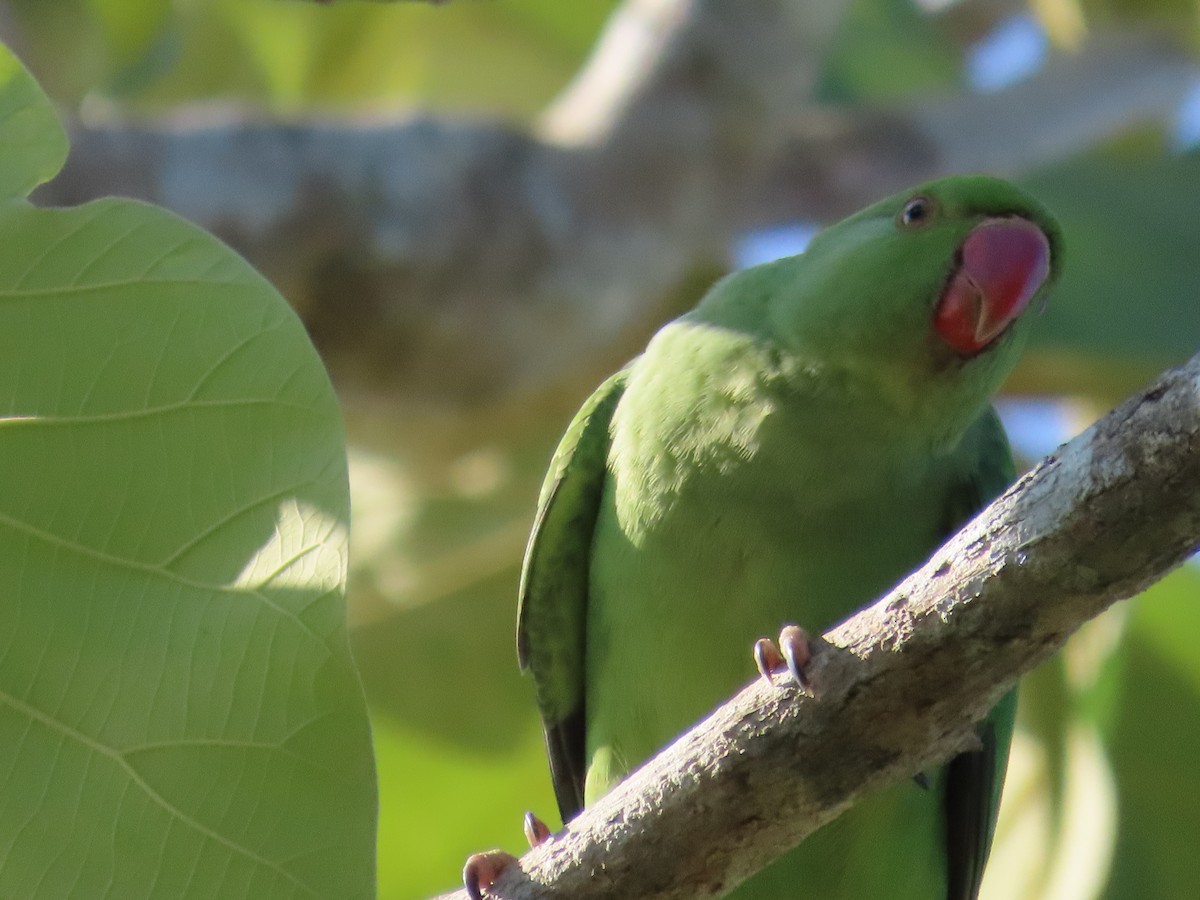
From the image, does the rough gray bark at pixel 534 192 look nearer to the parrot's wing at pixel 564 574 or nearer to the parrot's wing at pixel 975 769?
the parrot's wing at pixel 564 574

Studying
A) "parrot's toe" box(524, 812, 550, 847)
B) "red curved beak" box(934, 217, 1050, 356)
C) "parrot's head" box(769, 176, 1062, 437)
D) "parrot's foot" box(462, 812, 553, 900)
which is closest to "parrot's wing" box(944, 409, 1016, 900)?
"parrot's head" box(769, 176, 1062, 437)

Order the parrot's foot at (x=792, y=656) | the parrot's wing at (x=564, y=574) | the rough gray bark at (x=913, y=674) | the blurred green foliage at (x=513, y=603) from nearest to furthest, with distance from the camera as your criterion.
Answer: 1. the rough gray bark at (x=913, y=674)
2. the parrot's foot at (x=792, y=656)
3. the parrot's wing at (x=564, y=574)
4. the blurred green foliage at (x=513, y=603)

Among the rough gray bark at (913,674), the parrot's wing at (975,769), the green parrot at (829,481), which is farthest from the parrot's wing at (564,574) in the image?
the rough gray bark at (913,674)

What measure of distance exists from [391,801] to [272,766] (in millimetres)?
2956

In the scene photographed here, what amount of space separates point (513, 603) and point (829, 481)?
254 cm

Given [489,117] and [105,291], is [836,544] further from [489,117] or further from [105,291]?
[489,117]

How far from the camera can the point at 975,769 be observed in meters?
2.90

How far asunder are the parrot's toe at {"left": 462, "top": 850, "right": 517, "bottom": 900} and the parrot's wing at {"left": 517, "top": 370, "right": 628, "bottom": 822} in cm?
97

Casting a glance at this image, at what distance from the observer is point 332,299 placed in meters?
4.14

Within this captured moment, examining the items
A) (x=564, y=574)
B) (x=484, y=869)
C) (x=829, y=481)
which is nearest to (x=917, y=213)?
(x=829, y=481)

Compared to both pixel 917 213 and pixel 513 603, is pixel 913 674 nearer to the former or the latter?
pixel 917 213

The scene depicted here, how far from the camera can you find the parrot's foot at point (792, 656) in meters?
1.74

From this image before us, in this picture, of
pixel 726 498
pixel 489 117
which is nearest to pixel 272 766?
pixel 726 498

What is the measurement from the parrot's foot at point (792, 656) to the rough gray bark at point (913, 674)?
0.6 inches
